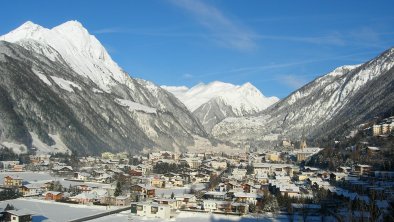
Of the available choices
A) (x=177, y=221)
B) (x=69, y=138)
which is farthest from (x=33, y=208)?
(x=69, y=138)

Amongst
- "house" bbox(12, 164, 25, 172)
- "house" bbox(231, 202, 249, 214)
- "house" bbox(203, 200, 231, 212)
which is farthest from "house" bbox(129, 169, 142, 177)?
"house" bbox(231, 202, 249, 214)

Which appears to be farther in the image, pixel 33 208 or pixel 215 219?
pixel 33 208

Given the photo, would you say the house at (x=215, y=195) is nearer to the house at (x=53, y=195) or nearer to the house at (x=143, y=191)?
the house at (x=143, y=191)

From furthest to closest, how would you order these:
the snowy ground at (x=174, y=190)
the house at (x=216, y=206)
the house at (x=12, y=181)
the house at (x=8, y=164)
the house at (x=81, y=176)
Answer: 1. the house at (x=8, y=164)
2. the house at (x=81, y=176)
3. the snowy ground at (x=174, y=190)
4. the house at (x=12, y=181)
5. the house at (x=216, y=206)

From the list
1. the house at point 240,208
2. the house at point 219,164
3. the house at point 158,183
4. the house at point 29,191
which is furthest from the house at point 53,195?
the house at point 219,164

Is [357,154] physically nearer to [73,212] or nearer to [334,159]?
[334,159]

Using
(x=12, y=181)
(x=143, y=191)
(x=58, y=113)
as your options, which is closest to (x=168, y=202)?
(x=143, y=191)

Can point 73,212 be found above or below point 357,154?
below

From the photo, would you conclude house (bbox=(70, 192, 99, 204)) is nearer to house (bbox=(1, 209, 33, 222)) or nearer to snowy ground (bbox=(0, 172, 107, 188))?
snowy ground (bbox=(0, 172, 107, 188))

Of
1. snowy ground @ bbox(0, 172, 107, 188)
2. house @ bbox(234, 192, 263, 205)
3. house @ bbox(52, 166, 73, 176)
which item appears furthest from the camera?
house @ bbox(52, 166, 73, 176)
